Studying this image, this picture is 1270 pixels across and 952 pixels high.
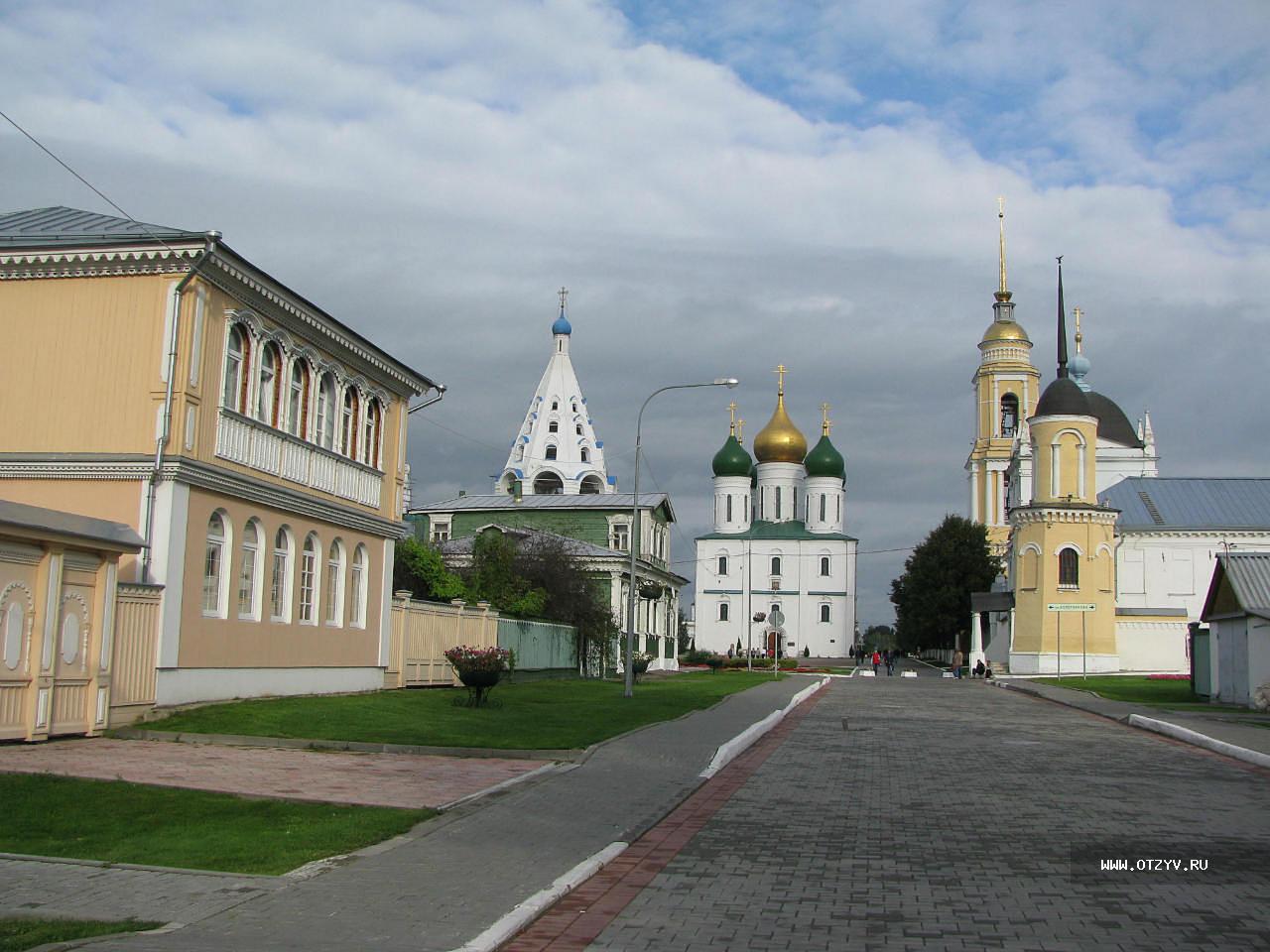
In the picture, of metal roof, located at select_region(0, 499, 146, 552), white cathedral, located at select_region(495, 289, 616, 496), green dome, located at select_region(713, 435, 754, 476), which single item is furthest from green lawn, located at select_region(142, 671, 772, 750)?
green dome, located at select_region(713, 435, 754, 476)

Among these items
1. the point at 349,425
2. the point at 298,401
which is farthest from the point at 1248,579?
the point at 298,401

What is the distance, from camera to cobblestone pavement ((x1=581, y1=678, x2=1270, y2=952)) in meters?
7.36

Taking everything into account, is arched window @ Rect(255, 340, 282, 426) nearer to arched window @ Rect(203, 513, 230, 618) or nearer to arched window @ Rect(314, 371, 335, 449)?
arched window @ Rect(314, 371, 335, 449)

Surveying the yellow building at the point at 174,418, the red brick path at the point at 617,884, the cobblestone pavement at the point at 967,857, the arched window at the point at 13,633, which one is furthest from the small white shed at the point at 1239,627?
the arched window at the point at 13,633

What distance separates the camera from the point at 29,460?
18.7m

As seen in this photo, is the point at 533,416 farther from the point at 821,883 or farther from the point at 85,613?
the point at 821,883

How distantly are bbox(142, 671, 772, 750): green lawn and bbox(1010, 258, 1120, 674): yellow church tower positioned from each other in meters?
38.1

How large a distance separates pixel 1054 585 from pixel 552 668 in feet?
103

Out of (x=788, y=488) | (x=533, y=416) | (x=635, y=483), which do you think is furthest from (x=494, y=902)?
(x=788, y=488)

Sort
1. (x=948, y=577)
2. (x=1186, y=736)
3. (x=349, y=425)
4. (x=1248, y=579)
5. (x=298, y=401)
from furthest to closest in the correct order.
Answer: (x=948, y=577), (x=1248, y=579), (x=349, y=425), (x=298, y=401), (x=1186, y=736)

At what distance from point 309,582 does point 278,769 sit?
9648 mm

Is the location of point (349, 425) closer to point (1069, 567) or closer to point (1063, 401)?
point (1069, 567)

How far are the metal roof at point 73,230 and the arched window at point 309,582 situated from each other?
6289mm

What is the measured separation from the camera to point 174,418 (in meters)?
18.3
